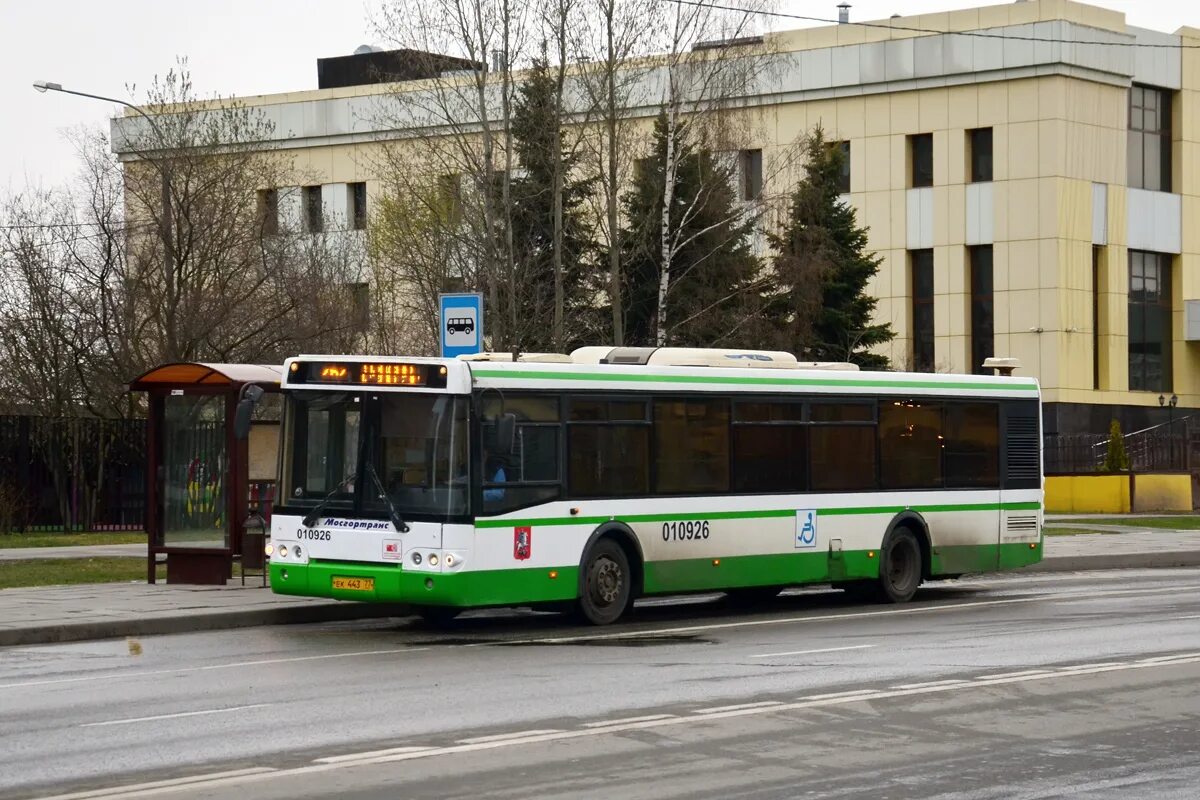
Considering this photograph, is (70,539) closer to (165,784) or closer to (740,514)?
(740,514)

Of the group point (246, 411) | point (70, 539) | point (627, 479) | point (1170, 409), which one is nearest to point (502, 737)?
point (627, 479)

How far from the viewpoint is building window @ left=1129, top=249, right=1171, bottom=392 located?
60.7 m

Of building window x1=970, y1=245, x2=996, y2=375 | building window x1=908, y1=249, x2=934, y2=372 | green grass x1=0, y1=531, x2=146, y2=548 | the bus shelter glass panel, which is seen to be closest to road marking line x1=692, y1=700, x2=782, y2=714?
the bus shelter glass panel

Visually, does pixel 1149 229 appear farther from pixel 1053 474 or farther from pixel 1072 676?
pixel 1072 676

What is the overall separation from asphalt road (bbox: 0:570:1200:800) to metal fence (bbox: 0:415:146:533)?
17.6 metres

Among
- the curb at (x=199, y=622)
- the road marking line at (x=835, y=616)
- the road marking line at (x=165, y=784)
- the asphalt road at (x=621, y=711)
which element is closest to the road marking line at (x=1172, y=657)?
the asphalt road at (x=621, y=711)

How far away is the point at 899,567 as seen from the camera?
23.0 metres

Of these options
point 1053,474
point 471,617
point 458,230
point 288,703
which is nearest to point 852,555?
point 471,617

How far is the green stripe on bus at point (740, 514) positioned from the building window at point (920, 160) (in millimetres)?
36488

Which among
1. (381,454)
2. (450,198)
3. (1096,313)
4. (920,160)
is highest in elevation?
(920,160)

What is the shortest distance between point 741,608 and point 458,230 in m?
20.6

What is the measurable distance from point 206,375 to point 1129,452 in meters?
37.9

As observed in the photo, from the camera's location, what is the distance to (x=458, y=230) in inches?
1628

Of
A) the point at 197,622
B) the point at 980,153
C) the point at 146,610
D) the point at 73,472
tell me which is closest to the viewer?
the point at 197,622
